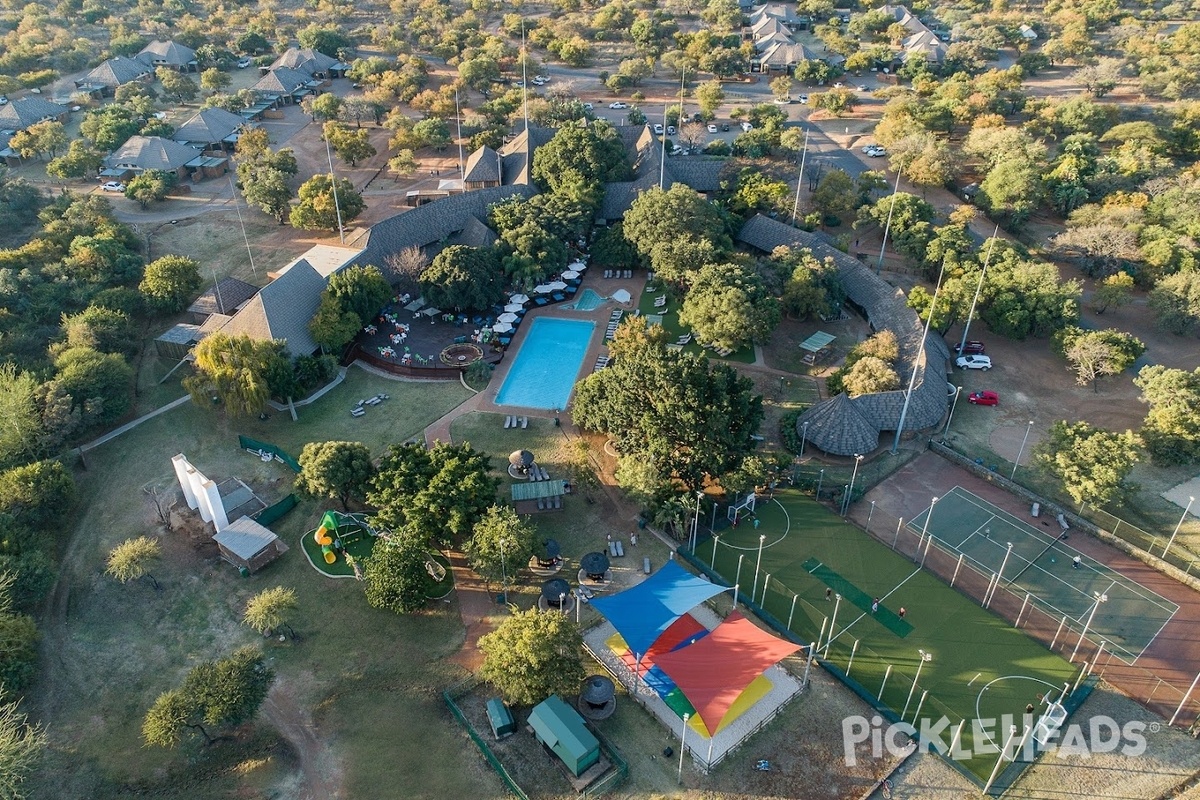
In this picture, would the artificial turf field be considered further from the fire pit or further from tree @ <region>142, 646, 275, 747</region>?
the fire pit

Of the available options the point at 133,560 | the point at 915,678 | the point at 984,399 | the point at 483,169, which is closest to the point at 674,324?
the point at 984,399

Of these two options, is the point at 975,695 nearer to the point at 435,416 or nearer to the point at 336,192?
the point at 435,416

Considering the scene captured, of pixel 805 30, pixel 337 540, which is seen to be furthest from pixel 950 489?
pixel 805 30

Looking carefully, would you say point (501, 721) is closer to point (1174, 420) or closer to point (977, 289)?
point (977, 289)

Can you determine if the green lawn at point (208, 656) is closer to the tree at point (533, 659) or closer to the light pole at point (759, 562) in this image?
the tree at point (533, 659)

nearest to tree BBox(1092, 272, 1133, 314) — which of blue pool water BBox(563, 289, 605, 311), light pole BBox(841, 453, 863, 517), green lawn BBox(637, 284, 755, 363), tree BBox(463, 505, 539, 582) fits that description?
green lawn BBox(637, 284, 755, 363)
